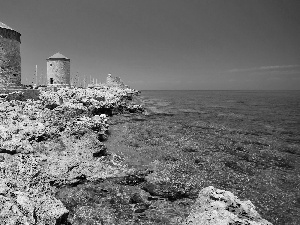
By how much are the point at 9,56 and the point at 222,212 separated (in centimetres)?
2597

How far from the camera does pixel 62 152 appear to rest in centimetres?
1244

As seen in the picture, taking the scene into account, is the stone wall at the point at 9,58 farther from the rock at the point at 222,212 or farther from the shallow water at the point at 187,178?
the rock at the point at 222,212

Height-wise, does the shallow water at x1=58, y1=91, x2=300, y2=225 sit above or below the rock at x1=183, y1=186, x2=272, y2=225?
below

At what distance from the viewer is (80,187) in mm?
10336

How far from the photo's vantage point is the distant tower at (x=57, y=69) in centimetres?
4106

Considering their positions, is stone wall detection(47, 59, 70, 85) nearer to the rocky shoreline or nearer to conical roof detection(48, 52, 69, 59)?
conical roof detection(48, 52, 69, 59)

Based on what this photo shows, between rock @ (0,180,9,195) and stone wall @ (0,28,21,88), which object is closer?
rock @ (0,180,9,195)

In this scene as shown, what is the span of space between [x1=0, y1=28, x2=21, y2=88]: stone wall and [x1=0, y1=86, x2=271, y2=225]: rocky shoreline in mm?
8790

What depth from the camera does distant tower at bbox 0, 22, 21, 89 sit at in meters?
23.3

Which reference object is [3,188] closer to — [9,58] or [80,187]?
[80,187]

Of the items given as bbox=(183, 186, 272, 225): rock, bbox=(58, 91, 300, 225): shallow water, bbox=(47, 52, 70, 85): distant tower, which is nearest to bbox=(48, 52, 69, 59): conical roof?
bbox=(47, 52, 70, 85): distant tower

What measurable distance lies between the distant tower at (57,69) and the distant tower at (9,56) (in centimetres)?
1569

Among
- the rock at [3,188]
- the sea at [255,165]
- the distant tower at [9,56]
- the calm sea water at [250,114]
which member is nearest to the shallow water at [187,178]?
the sea at [255,165]

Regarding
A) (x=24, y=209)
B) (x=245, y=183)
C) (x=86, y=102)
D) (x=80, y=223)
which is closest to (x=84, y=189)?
(x=80, y=223)
